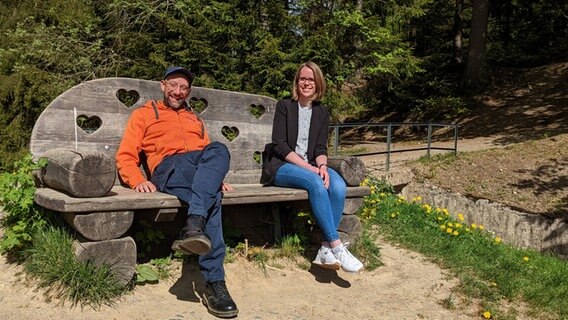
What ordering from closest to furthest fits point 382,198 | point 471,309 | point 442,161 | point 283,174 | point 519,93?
point 471,309 → point 283,174 → point 382,198 → point 442,161 → point 519,93

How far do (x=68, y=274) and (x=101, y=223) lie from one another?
36cm

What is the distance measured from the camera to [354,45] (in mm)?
10172

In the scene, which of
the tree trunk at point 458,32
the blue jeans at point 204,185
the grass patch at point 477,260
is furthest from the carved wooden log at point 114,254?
the tree trunk at point 458,32

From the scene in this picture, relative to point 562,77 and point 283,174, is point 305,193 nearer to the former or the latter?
point 283,174

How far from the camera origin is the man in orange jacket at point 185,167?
305 centimetres

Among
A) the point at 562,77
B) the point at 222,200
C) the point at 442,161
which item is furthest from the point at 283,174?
the point at 562,77

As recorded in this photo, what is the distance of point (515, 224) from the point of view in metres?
7.45

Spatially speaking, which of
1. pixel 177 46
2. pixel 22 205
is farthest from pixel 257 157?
pixel 177 46

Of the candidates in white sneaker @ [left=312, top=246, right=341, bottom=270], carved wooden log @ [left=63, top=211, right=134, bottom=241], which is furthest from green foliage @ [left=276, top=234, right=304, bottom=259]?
Result: carved wooden log @ [left=63, top=211, right=134, bottom=241]

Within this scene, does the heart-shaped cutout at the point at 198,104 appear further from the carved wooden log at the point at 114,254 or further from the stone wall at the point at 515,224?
the stone wall at the point at 515,224

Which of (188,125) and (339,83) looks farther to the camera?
(339,83)

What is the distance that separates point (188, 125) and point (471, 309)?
97.2 inches

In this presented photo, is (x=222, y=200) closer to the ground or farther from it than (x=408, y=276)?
farther from it

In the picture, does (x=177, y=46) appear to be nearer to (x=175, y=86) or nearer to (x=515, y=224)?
(x=175, y=86)
